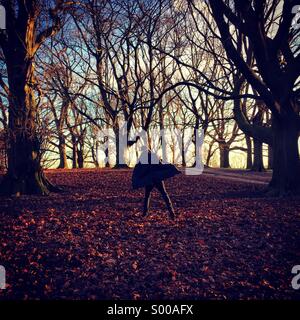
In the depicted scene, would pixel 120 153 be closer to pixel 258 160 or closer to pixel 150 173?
pixel 258 160

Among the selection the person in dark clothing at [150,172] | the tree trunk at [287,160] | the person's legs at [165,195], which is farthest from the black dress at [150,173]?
the tree trunk at [287,160]

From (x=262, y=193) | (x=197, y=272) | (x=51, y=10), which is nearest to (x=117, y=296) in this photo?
(x=197, y=272)

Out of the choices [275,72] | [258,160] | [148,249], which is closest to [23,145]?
[148,249]

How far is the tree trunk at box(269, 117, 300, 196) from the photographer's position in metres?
10.6

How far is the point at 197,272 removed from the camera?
4.77 metres

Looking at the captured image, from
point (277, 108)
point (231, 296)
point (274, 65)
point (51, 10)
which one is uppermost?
point (51, 10)

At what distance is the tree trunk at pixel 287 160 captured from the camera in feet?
34.9

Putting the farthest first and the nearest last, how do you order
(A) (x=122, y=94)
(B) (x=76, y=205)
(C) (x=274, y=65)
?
(A) (x=122, y=94), (C) (x=274, y=65), (B) (x=76, y=205)

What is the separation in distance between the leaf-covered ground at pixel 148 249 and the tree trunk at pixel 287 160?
1031 mm

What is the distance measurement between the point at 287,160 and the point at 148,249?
7830 millimetres

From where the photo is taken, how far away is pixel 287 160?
10.8m

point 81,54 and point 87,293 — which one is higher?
point 81,54

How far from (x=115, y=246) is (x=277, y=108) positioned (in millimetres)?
8331

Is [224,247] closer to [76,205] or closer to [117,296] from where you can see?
[117,296]
